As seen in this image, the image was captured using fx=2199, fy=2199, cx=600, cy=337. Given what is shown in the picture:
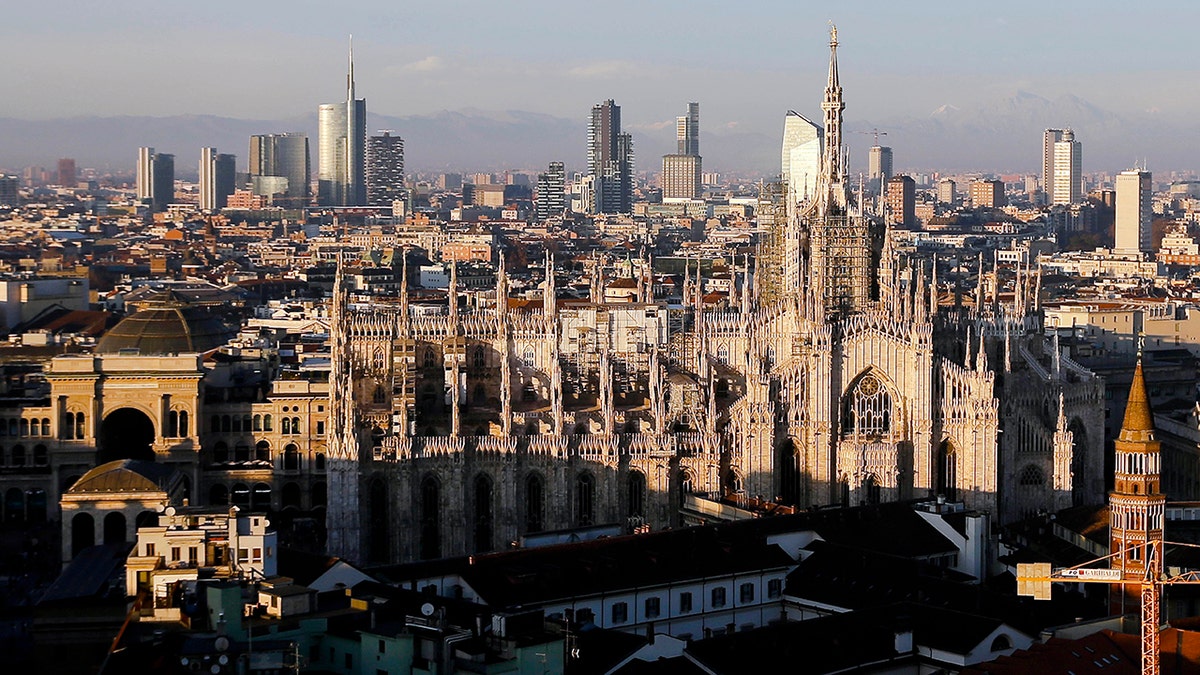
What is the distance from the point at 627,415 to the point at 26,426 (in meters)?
25.7

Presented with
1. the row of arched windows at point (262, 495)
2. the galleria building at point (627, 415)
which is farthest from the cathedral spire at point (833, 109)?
the row of arched windows at point (262, 495)

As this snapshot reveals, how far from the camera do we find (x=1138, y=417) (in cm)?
5688

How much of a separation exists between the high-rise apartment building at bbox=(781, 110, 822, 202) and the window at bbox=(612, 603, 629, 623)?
31310mm

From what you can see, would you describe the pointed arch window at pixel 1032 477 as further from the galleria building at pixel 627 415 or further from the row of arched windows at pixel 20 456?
the row of arched windows at pixel 20 456

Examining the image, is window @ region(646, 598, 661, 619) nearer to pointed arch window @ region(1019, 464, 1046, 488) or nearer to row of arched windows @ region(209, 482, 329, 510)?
pointed arch window @ region(1019, 464, 1046, 488)

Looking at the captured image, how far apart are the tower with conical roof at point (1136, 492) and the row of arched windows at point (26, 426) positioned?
47124mm

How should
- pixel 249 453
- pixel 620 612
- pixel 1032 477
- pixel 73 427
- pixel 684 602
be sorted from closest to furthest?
1. pixel 620 612
2. pixel 684 602
3. pixel 1032 477
4. pixel 73 427
5. pixel 249 453

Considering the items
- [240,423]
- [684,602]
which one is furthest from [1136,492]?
[240,423]

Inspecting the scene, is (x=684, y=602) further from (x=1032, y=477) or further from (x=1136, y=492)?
(x=1032, y=477)

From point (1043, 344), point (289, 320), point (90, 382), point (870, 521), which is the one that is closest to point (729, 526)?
point (870, 521)

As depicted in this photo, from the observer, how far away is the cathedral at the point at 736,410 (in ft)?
238

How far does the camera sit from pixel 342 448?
71.5 meters

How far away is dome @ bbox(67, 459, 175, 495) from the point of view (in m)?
74.1

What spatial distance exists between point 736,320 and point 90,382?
86.2 feet
